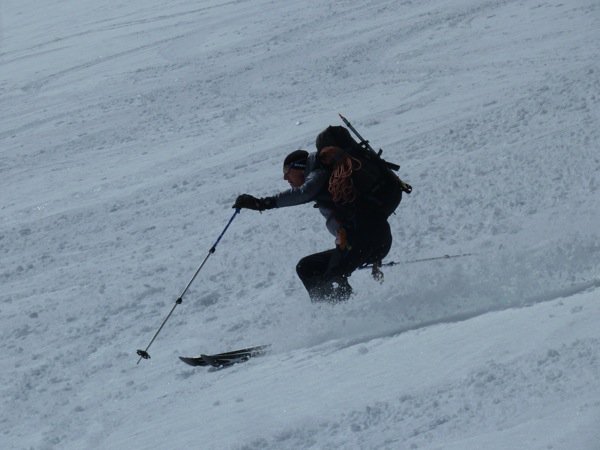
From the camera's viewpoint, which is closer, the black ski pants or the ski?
the black ski pants

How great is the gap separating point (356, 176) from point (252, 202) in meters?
0.78

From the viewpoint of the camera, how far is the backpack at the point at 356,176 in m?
6.20

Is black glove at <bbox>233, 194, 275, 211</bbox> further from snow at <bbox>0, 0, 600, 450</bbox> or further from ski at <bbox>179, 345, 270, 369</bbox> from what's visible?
ski at <bbox>179, 345, 270, 369</bbox>

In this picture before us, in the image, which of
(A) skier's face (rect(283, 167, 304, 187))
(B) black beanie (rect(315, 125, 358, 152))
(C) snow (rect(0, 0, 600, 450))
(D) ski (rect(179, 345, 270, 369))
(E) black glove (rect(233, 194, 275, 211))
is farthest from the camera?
(D) ski (rect(179, 345, 270, 369))

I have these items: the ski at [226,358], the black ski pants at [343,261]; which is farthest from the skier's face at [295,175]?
the ski at [226,358]

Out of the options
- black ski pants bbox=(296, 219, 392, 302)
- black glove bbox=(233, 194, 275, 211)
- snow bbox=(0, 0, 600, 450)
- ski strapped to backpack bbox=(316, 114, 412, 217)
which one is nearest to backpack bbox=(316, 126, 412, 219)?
ski strapped to backpack bbox=(316, 114, 412, 217)

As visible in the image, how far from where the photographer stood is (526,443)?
4262 millimetres

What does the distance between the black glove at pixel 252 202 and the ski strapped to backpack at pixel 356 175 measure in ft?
1.51

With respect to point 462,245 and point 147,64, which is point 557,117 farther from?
point 147,64

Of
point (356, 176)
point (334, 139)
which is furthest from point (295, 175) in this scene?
point (356, 176)

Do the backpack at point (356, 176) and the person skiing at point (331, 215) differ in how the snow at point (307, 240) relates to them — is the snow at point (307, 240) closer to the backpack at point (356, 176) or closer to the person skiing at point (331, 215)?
the person skiing at point (331, 215)

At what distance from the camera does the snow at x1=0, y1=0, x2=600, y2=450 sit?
5219mm

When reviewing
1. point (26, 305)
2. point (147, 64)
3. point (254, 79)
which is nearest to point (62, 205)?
point (26, 305)

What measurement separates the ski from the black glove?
1283 mm
